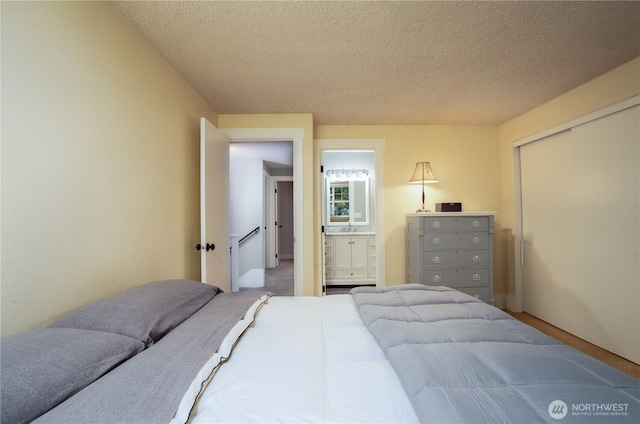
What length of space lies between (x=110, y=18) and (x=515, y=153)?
3985mm

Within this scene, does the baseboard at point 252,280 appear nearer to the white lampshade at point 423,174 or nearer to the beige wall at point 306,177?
the beige wall at point 306,177

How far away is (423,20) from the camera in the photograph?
5.32 feet

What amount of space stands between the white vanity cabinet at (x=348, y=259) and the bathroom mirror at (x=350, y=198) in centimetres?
41

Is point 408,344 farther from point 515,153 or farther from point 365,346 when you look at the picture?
point 515,153

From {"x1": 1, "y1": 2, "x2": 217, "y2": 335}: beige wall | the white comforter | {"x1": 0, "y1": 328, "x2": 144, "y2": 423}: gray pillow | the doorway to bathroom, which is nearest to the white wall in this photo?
the doorway to bathroom

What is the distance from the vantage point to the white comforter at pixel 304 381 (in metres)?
0.71

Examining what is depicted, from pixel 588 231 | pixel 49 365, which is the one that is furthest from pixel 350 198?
pixel 49 365

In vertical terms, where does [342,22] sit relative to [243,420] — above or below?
above

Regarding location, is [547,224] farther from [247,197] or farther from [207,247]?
[247,197]

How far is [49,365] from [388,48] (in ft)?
7.41

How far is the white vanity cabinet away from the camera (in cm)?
459

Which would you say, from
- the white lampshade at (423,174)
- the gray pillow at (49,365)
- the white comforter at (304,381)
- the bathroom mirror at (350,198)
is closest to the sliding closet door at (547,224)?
the white lampshade at (423,174)

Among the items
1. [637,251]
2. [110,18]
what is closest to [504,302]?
[637,251]

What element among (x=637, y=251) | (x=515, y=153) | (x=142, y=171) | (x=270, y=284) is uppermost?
(x=515, y=153)
